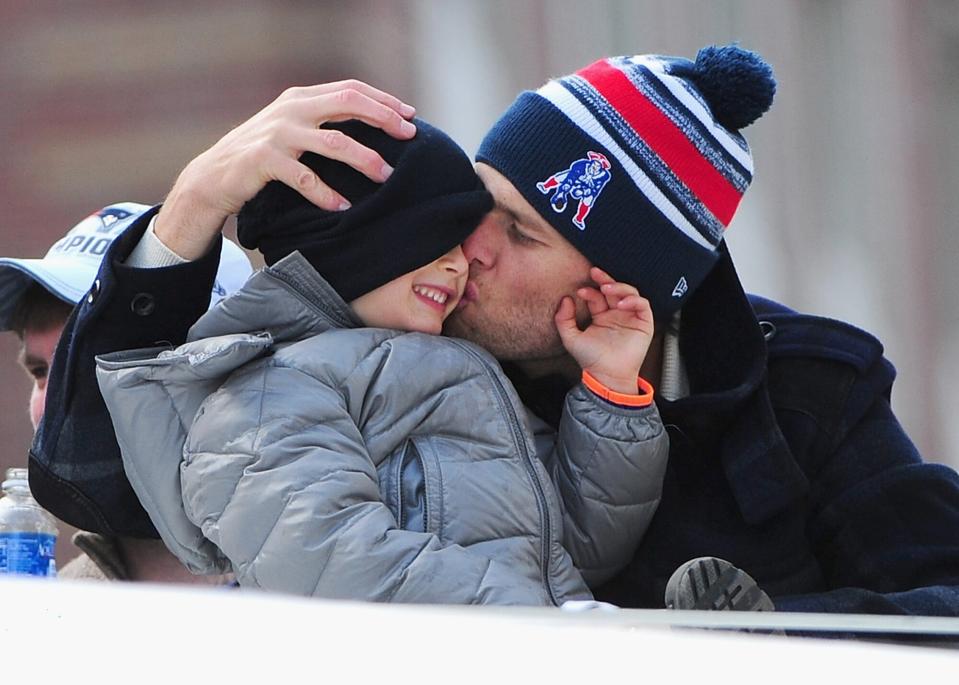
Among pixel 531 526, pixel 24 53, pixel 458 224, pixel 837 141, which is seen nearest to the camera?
pixel 531 526

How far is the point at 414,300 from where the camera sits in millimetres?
2615

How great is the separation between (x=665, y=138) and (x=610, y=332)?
390 millimetres

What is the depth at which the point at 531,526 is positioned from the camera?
2.50 m

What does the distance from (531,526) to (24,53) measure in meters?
11.2

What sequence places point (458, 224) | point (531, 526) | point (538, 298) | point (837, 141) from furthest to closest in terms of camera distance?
point (837, 141) → point (538, 298) → point (458, 224) → point (531, 526)

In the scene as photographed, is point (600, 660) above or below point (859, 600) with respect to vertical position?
above

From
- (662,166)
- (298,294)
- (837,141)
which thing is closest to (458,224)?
(298,294)

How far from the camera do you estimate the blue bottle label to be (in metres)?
Result: 3.07

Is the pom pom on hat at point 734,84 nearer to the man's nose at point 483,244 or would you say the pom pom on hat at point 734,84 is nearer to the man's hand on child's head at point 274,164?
the man's nose at point 483,244

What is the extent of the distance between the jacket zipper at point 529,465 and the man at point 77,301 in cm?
63

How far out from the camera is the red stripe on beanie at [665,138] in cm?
300

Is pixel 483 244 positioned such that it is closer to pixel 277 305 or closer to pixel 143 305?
pixel 277 305

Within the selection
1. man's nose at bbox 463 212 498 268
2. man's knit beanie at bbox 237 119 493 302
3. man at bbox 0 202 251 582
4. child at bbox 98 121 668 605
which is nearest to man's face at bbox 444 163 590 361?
man's nose at bbox 463 212 498 268

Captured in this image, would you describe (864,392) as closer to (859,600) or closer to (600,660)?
(859,600)
